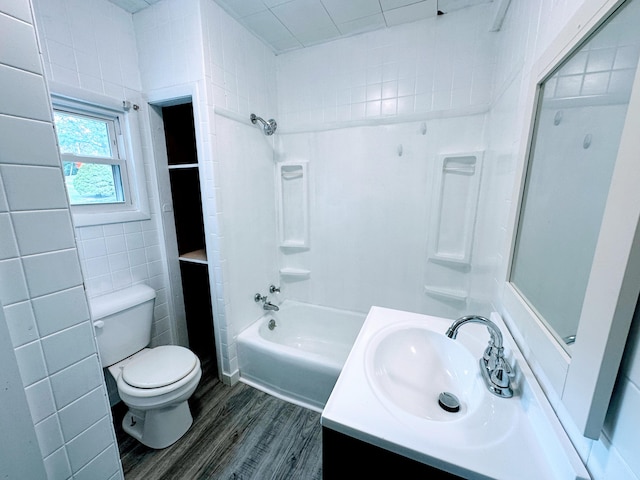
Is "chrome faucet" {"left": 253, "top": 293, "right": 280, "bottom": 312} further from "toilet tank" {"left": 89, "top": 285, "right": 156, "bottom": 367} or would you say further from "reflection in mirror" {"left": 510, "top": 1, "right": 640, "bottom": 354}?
"reflection in mirror" {"left": 510, "top": 1, "right": 640, "bottom": 354}

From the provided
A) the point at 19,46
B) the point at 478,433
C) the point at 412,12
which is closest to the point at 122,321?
the point at 19,46

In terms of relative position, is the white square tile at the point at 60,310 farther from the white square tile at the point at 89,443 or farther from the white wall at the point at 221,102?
the white wall at the point at 221,102

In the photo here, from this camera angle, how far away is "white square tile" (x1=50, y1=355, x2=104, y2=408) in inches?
26.1

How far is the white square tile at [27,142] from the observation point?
55cm

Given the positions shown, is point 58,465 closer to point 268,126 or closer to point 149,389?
point 149,389

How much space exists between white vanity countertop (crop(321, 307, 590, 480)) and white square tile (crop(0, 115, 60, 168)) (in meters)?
0.95

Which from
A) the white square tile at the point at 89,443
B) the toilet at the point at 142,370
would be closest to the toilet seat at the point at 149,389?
the toilet at the point at 142,370

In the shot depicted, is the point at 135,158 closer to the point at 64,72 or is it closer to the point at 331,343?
the point at 64,72

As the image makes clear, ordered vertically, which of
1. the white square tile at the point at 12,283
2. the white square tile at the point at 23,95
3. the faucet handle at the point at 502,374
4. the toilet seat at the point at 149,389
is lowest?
the toilet seat at the point at 149,389

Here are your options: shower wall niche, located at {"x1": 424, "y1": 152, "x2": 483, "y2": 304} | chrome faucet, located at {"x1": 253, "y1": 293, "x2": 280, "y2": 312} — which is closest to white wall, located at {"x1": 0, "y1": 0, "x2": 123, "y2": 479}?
chrome faucet, located at {"x1": 253, "y1": 293, "x2": 280, "y2": 312}

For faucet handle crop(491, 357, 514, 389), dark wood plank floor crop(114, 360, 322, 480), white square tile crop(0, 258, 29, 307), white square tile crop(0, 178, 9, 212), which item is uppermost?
white square tile crop(0, 178, 9, 212)

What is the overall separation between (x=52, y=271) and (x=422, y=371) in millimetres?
1221

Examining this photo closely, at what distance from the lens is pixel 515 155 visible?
98 centimetres

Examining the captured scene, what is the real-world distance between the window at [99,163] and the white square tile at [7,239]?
1004mm
